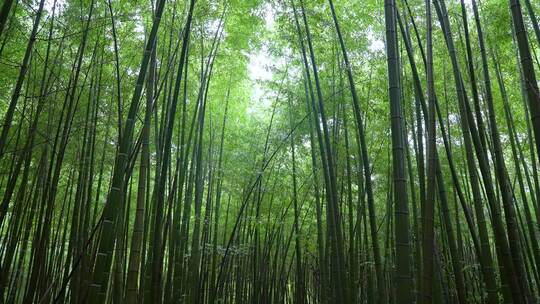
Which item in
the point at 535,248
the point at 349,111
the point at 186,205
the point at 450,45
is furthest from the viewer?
the point at 349,111

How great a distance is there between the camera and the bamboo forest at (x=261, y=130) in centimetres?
252

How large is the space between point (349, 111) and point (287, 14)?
1.96 meters

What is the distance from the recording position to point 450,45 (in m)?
2.81

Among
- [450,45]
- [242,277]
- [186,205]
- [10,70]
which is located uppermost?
[10,70]

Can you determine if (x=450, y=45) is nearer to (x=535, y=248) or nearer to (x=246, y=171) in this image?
(x=535, y=248)

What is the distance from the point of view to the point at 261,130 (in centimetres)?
793

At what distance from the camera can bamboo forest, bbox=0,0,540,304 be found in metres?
2.52

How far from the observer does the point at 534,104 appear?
2000 millimetres

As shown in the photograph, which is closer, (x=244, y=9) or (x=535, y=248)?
(x=535, y=248)

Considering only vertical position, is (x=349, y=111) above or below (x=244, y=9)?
below

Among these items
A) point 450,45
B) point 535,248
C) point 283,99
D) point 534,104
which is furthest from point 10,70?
point 535,248

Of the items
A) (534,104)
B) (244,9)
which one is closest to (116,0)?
(244,9)

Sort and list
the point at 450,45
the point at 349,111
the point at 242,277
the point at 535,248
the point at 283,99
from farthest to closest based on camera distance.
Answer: the point at 242,277
the point at 283,99
the point at 349,111
the point at 535,248
the point at 450,45

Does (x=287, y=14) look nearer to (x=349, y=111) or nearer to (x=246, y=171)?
(x=349, y=111)
